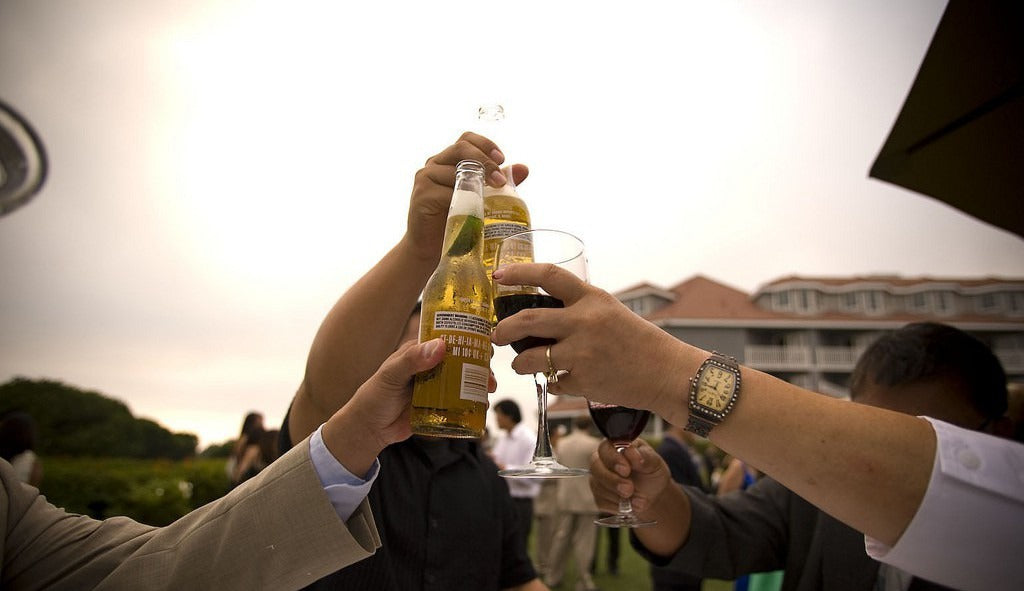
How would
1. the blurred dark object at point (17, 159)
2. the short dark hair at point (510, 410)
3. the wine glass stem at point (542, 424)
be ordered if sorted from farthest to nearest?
the short dark hair at point (510, 410) → the blurred dark object at point (17, 159) → the wine glass stem at point (542, 424)

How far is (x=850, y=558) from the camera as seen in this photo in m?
1.88

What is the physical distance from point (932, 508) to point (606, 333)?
0.64 meters

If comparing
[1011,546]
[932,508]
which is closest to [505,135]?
[932,508]

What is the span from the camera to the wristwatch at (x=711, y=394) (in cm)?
103

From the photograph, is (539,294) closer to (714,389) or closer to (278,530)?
(714,389)

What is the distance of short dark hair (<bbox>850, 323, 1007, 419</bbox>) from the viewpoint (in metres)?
1.99

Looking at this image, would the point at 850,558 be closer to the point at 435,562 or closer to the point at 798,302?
the point at 435,562

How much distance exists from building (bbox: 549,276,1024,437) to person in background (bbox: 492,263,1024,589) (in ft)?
86.5

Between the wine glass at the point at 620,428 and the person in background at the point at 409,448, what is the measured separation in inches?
26.2

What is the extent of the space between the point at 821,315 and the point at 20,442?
34845mm

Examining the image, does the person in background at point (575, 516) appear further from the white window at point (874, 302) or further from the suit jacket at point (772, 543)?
the white window at point (874, 302)

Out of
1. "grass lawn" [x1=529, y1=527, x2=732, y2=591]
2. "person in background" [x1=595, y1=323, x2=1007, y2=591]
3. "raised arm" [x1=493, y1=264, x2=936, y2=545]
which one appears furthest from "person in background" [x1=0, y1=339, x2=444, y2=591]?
"grass lawn" [x1=529, y1=527, x2=732, y2=591]

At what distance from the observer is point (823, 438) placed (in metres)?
0.97

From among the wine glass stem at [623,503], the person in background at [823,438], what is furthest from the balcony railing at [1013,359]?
the person in background at [823,438]
